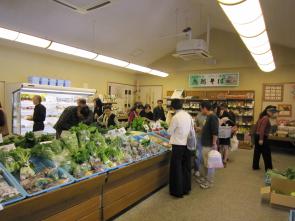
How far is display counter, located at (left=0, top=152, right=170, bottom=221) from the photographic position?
82.5 inches

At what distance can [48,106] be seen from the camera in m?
6.58

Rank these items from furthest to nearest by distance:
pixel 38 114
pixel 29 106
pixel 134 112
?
pixel 134 112, pixel 29 106, pixel 38 114

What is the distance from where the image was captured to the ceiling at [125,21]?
5.07m

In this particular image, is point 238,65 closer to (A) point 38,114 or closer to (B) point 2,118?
(A) point 38,114

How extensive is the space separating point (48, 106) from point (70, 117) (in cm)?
247

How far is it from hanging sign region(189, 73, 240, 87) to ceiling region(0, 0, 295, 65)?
6.00 ft

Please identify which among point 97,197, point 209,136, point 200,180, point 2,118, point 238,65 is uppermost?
point 238,65

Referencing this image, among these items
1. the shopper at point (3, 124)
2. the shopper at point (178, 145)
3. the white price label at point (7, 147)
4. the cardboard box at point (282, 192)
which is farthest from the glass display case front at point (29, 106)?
the cardboard box at point (282, 192)

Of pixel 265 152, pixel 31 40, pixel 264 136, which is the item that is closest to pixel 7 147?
pixel 31 40

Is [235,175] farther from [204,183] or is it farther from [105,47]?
[105,47]

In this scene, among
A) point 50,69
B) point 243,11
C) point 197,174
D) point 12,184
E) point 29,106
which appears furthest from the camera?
point 50,69

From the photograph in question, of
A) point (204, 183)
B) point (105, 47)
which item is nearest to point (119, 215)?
point (204, 183)

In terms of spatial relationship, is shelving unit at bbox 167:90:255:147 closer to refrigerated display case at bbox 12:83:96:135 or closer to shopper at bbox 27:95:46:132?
refrigerated display case at bbox 12:83:96:135

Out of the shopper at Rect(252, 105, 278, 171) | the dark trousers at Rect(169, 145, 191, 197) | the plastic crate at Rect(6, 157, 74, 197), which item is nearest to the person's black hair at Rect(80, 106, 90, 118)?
the dark trousers at Rect(169, 145, 191, 197)
